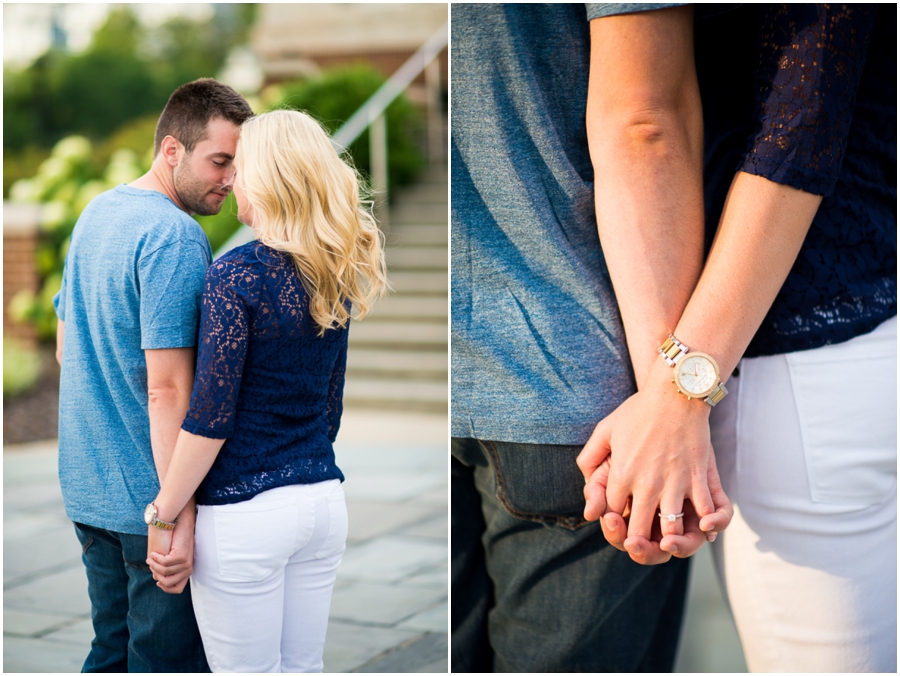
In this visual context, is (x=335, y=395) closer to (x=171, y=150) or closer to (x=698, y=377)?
(x=171, y=150)

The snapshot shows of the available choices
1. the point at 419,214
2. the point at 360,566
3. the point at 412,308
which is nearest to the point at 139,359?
the point at 360,566

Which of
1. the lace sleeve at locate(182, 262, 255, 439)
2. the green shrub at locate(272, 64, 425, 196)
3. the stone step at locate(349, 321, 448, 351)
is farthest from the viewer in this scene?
the green shrub at locate(272, 64, 425, 196)

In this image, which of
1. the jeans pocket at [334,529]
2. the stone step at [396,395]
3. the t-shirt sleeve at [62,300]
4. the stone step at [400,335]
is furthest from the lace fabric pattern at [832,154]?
the stone step at [396,395]

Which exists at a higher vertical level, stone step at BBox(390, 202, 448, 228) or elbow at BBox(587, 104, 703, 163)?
stone step at BBox(390, 202, 448, 228)

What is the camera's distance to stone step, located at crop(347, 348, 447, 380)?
670 cm

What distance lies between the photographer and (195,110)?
1.71 meters

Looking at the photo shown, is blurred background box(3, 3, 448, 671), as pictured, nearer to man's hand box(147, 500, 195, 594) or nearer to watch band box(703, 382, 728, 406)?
man's hand box(147, 500, 195, 594)

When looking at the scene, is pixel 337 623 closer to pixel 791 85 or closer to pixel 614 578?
pixel 614 578

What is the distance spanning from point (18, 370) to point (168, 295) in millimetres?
7152

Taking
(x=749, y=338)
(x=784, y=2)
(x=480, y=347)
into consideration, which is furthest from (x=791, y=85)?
(x=480, y=347)

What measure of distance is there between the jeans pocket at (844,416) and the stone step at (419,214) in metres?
5.71

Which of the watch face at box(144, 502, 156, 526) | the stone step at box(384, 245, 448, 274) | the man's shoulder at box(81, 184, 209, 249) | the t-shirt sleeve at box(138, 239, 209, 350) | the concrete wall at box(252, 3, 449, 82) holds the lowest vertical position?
the watch face at box(144, 502, 156, 526)

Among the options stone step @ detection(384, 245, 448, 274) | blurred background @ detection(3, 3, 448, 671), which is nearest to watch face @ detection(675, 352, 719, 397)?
blurred background @ detection(3, 3, 448, 671)

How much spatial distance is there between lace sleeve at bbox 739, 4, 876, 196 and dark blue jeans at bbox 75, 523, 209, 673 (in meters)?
1.43
